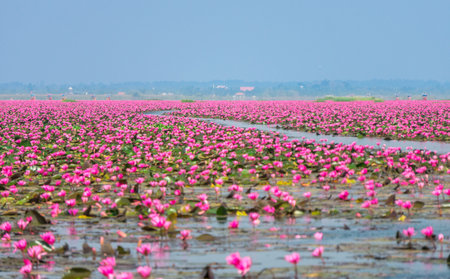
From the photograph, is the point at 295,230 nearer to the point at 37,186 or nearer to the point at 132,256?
the point at 132,256

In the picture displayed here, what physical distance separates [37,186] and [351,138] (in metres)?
14.7

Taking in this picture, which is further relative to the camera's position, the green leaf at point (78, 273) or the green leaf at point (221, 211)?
the green leaf at point (221, 211)

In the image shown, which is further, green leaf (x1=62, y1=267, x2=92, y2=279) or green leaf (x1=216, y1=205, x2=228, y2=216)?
green leaf (x1=216, y1=205, x2=228, y2=216)

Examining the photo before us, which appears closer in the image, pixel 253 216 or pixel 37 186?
pixel 253 216

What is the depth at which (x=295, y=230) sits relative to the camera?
26.8 feet

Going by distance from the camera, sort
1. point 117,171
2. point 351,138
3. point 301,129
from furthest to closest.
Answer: point 301,129, point 351,138, point 117,171

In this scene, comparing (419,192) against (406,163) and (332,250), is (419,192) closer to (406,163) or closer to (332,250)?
(406,163)

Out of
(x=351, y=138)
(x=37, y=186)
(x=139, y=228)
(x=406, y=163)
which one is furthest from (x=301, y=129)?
(x=139, y=228)

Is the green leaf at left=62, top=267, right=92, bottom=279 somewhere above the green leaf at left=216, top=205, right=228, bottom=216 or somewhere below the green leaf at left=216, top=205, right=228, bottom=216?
below

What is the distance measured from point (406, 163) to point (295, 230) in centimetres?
644

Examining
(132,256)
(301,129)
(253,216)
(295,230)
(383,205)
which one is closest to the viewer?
(132,256)

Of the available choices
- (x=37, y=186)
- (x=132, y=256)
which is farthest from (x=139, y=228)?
(x=37, y=186)

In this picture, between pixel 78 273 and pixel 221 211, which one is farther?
pixel 221 211

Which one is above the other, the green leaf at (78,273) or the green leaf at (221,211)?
the green leaf at (221,211)
